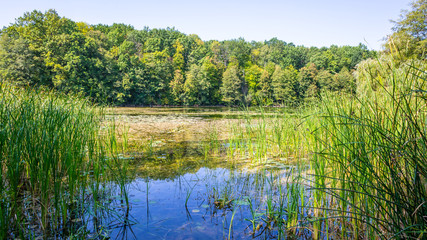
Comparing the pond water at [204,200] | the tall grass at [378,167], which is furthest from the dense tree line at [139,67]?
the tall grass at [378,167]

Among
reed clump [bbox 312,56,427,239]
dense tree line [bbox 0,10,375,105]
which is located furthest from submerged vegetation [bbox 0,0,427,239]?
dense tree line [bbox 0,10,375,105]

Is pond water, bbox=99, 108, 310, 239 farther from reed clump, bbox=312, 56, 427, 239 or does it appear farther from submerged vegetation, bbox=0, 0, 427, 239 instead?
reed clump, bbox=312, 56, 427, 239

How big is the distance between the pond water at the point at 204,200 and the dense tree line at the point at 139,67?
27.1 ft

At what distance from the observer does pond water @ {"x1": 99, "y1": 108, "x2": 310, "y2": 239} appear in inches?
104

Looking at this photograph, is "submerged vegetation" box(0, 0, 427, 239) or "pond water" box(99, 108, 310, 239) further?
"pond water" box(99, 108, 310, 239)

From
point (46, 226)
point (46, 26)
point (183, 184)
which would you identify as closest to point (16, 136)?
point (46, 226)

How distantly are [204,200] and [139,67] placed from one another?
42.0m

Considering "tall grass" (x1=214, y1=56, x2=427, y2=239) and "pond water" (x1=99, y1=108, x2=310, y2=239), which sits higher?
"tall grass" (x1=214, y1=56, x2=427, y2=239)

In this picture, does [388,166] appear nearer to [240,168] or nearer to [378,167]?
[378,167]

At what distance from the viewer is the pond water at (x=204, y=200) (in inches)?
104

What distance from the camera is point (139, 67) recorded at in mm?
42375

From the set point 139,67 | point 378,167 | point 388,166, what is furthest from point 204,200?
point 139,67

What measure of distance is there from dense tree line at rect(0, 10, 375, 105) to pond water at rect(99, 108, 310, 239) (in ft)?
27.1

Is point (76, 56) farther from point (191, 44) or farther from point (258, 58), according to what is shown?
point (258, 58)
